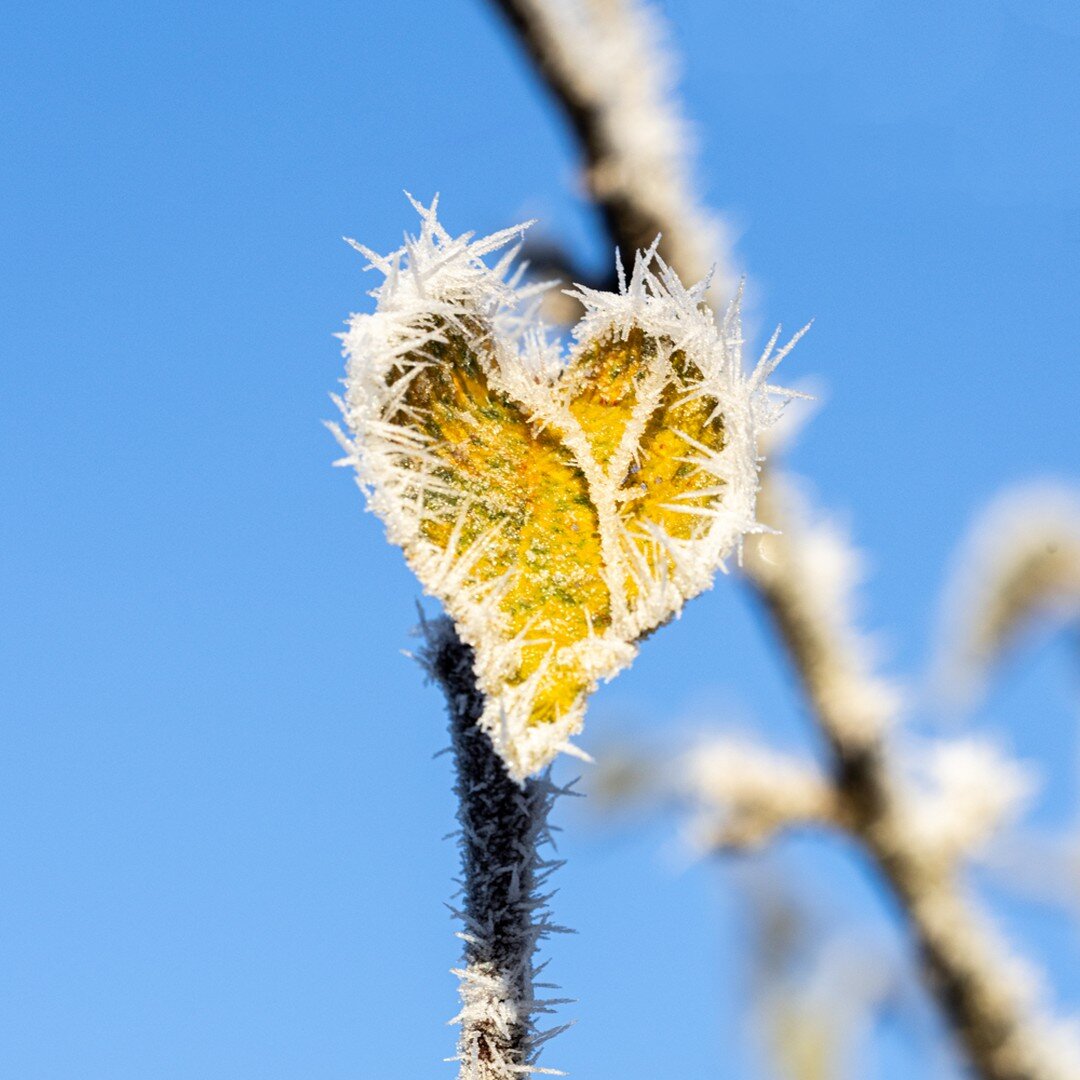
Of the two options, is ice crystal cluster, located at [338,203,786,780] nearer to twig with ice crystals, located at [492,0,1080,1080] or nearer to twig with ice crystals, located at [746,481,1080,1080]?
twig with ice crystals, located at [492,0,1080,1080]

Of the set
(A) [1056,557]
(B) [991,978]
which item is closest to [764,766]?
(B) [991,978]

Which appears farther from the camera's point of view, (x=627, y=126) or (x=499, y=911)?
(x=627, y=126)

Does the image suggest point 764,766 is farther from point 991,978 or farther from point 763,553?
point 763,553

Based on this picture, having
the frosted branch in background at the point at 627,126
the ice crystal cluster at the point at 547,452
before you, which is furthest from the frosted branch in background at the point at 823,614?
the ice crystal cluster at the point at 547,452

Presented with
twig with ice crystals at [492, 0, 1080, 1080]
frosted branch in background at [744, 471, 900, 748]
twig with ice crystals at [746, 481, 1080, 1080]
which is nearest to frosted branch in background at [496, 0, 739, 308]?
twig with ice crystals at [492, 0, 1080, 1080]

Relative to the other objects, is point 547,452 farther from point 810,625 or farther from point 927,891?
point 927,891

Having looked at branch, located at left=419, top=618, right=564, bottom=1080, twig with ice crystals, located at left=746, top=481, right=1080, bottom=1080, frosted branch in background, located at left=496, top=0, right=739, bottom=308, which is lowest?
branch, located at left=419, top=618, right=564, bottom=1080

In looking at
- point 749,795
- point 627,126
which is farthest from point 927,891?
point 627,126
